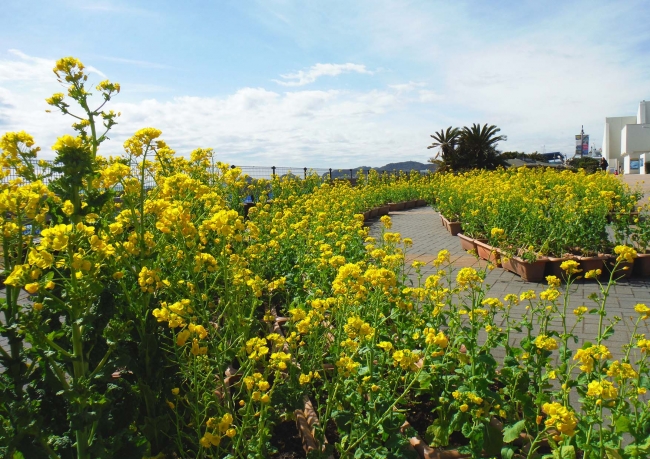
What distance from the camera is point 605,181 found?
1187 cm

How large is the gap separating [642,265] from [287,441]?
16.9ft

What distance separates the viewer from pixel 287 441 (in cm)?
252

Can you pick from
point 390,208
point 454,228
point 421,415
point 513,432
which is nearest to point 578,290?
point 421,415

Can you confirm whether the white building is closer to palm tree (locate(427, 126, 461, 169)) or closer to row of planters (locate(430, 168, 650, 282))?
palm tree (locate(427, 126, 461, 169))

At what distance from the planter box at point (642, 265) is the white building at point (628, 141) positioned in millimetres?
60203

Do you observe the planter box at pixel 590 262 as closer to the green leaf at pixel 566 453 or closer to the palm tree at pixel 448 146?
the green leaf at pixel 566 453

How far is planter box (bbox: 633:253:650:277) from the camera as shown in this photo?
5852mm

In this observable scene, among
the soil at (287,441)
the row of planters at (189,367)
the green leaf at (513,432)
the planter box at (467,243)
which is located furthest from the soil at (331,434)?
the planter box at (467,243)

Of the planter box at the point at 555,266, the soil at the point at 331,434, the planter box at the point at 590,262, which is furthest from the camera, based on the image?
the planter box at the point at 555,266

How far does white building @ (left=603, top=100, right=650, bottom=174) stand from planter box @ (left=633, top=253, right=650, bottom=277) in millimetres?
60203

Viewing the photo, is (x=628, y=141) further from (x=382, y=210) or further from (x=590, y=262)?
(x=590, y=262)

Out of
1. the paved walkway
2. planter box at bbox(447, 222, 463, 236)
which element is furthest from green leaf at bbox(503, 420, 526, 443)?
planter box at bbox(447, 222, 463, 236)

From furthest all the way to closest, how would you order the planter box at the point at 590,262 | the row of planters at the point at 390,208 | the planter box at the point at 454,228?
the row of planters at the point at 390,208
the planter box at the point at 454,228
the planter box at the point at 590,262

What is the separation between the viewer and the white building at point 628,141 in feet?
220
